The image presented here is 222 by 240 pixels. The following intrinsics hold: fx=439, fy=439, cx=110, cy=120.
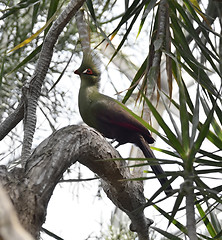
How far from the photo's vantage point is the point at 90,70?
1.70 meters

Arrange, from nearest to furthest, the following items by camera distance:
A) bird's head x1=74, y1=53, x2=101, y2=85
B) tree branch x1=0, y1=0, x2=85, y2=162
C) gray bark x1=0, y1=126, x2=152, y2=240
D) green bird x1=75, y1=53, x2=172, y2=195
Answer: gray bark x1=0, y1=126, x2=152, y2=240, tree branch x1=0, y1=0, x2=85, y2=162, green bird x1=75, y1=53, x2=172, y2=195, bird's head x1=74, y1=53, x2=101, y2=85

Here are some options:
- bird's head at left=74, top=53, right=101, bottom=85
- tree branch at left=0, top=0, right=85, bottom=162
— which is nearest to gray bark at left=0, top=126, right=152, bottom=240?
tree branch at left=0, top=0, right=85, bottom=162

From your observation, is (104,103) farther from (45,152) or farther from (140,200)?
(45,152)

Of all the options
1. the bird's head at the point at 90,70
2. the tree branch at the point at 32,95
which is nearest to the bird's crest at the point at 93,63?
the bird's head at the point at 90,70

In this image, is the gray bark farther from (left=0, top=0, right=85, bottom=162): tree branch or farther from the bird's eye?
the bird's eye

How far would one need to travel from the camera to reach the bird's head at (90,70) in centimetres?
168

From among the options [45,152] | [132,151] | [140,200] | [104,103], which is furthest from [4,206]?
[132,151]

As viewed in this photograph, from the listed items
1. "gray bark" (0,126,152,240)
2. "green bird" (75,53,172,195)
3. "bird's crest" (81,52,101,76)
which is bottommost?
"gray bark" (0,126,152,240)

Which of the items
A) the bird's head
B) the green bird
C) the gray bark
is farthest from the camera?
the bird's head

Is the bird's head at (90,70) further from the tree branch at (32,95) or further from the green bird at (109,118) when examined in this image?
the tree branch at (32,95)

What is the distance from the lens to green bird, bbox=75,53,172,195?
1542mm

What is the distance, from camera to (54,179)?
0.98 metres

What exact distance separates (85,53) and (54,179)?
845 mm

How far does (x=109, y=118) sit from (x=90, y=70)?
0.81ft
